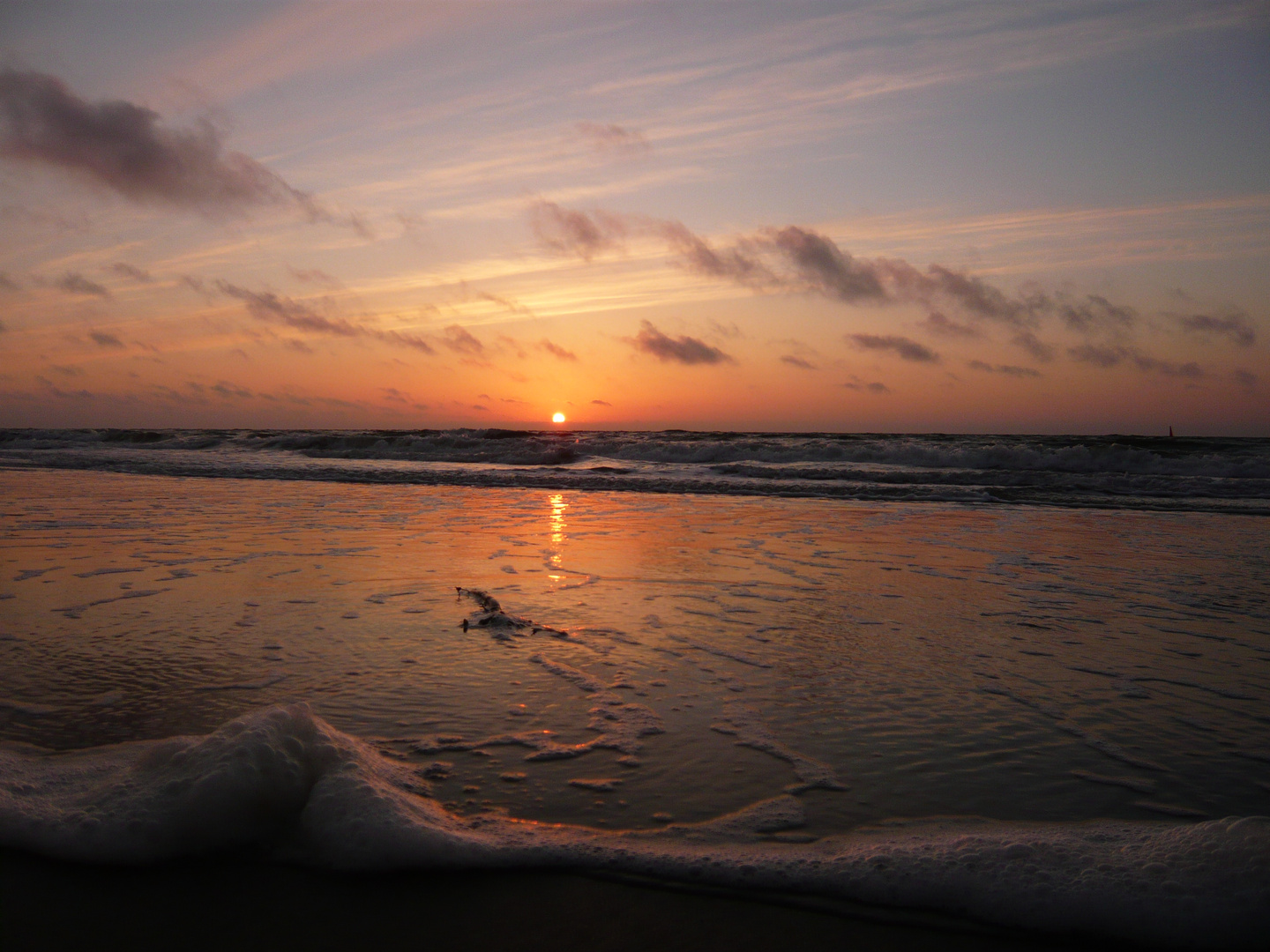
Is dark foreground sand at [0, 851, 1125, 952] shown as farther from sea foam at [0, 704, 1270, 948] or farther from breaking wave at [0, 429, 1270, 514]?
breaking wave at [0, 429, 1270, 514]

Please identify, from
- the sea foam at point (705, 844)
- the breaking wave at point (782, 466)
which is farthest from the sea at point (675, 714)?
the breaking wave at point (782, 466)

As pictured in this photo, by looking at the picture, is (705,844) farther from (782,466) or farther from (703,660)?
(782,466)

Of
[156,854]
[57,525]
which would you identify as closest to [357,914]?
[156,854]

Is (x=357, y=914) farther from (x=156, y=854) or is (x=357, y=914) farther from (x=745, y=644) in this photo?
(x=745, y=644)

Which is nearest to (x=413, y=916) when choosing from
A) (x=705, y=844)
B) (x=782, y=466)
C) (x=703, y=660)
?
(x=705, y=844)

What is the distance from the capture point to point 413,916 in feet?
7.16

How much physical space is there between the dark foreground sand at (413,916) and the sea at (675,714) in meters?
0.07

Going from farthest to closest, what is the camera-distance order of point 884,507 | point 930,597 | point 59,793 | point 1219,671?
point 884,507
point 930,597
point 1219,671
point 59,793

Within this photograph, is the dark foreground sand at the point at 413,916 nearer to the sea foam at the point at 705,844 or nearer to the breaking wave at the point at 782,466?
the sea foam at the point at 705,844

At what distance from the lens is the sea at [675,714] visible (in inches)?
95.5

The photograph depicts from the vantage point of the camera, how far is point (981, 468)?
2372 centimetres

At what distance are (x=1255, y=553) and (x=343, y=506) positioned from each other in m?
11.8

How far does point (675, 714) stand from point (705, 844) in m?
1.09

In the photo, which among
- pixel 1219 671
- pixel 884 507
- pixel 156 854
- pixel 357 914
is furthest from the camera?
pixel 884 507
